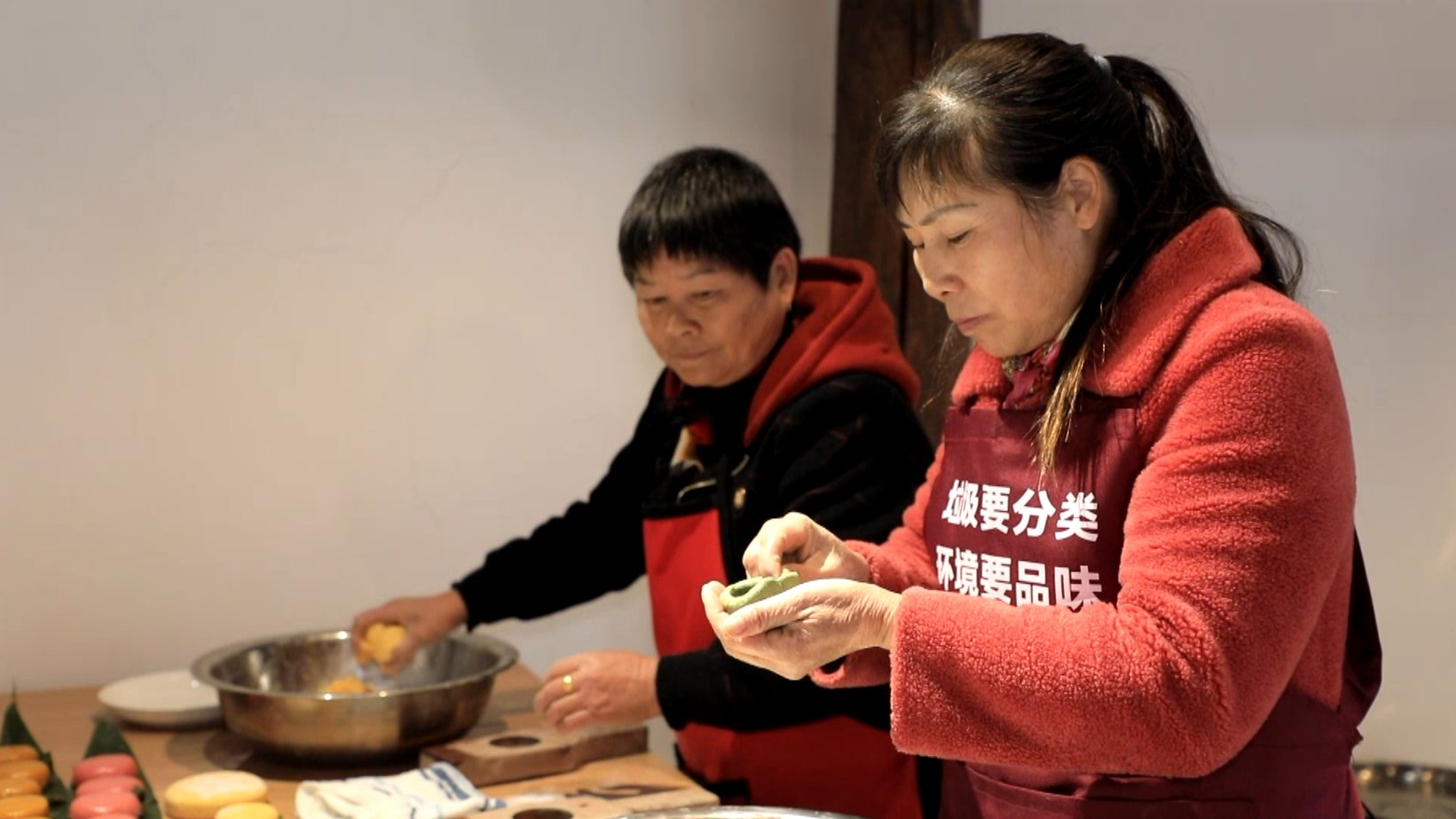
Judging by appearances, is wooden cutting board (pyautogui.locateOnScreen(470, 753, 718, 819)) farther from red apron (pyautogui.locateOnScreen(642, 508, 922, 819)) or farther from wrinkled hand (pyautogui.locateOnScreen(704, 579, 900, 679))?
wrinkled hand (pyautogui.locateOnScreen(704, 579, 900, 679))

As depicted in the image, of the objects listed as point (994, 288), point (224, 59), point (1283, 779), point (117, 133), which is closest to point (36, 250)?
point (117, 133)

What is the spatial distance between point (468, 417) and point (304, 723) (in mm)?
843

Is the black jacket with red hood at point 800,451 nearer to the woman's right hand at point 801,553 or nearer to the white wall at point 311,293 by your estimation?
the woman's right hand at point 801,553

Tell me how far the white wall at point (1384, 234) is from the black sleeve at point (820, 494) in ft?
2.18

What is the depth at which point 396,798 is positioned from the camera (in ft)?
5.30

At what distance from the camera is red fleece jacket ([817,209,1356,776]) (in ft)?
3.39

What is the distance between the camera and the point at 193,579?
237 cm

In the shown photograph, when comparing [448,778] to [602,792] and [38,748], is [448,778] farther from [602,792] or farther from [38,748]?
[38,748]

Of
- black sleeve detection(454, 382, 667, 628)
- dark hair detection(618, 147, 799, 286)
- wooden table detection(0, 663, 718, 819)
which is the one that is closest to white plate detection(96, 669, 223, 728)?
wooden table detection(0, 663, 718, 819)

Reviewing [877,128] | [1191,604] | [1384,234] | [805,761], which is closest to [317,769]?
[805,761]

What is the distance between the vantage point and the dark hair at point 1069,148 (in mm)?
1178

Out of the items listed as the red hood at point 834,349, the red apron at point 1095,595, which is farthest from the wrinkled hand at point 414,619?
the red apron at point 1095,595

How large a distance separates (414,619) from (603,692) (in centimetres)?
49

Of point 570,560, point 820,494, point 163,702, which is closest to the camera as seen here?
point 820,494
